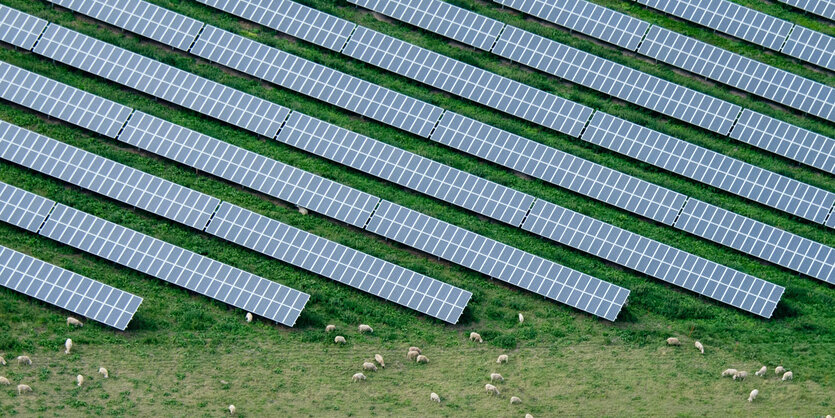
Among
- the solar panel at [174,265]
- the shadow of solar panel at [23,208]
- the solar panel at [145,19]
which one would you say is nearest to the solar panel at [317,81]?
the solar panel at [145,19]

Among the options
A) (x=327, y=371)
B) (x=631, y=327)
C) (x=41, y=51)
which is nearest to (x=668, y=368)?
(x=631, y=327)

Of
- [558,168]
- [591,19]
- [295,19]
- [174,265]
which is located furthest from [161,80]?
[591,19]

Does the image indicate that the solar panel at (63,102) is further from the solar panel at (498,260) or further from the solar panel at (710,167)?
the solar panel at (710,167)

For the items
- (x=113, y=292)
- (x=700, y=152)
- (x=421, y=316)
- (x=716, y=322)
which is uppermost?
(x=700, y=152)

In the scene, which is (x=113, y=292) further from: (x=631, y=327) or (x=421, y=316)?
(x=631, y=327)

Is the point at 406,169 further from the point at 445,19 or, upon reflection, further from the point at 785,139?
the point at 785,139

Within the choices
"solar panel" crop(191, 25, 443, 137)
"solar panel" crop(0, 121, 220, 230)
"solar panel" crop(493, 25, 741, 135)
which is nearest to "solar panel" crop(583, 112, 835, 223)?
"solar panel" crop(493, 25, 741, 135)
